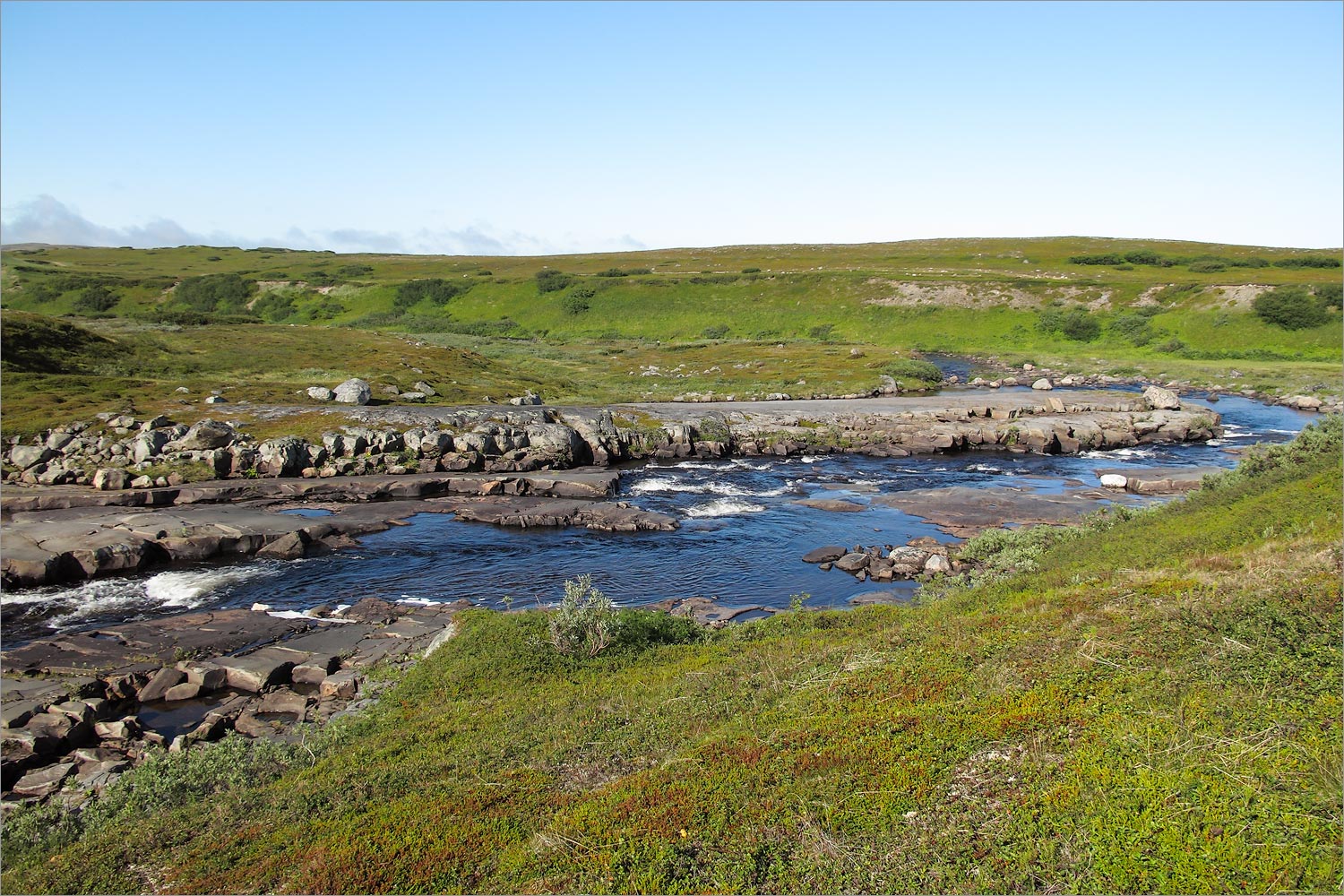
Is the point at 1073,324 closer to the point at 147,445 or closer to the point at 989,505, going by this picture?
the point at 989,505

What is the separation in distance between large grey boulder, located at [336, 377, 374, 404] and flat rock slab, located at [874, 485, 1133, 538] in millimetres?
39851

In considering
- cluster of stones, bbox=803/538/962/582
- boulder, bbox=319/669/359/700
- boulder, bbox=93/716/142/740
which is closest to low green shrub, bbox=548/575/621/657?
boulder, bbox=319/669/359/700

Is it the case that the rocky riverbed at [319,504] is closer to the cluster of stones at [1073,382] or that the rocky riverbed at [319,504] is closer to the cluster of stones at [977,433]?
the cluster of stones at [977,433]

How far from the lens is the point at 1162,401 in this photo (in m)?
59.6

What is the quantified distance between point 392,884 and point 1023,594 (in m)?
14.7

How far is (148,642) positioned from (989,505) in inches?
1380

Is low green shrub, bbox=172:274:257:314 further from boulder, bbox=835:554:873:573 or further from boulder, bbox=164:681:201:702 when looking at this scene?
boulder, bbox=835:554:873:573

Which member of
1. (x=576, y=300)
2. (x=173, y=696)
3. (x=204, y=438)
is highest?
(x=576, y=300)

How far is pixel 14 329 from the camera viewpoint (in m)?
63.7

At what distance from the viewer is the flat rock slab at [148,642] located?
68.4 ft

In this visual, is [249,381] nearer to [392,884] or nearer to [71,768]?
[71,768]

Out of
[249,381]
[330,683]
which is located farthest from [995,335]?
[330,683]

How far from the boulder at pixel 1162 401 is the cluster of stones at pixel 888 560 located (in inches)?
1564

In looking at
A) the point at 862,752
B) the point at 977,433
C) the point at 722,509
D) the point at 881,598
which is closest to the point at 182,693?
the point at 862,752
